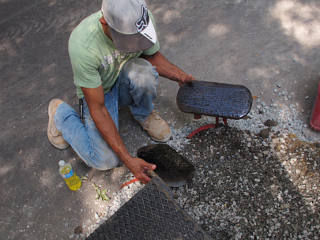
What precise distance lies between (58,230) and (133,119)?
117cm

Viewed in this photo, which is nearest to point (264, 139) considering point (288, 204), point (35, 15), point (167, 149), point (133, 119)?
point (288, 204)

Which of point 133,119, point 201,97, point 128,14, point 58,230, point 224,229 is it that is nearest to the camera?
point 128,14

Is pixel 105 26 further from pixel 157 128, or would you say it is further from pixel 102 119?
pixel 157 128

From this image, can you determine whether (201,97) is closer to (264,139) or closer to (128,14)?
(264,139)

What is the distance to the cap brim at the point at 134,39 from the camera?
1.98 meters

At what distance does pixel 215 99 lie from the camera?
8.43 feet

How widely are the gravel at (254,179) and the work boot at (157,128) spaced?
91 millimetres

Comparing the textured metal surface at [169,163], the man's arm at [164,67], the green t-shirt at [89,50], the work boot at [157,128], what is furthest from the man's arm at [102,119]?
the man's arm at [164,67]

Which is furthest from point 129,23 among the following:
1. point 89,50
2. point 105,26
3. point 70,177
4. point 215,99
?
point 70,177

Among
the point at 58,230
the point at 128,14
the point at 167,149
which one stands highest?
the point at 128,14

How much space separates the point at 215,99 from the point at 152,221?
1.14 meters

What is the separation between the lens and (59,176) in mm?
2750

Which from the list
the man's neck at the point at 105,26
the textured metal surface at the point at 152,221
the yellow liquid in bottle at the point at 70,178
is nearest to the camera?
the textured metal surface at the point at 152,221

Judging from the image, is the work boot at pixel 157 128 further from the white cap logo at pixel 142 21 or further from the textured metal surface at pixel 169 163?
the white cap logo at pixel 142 21
